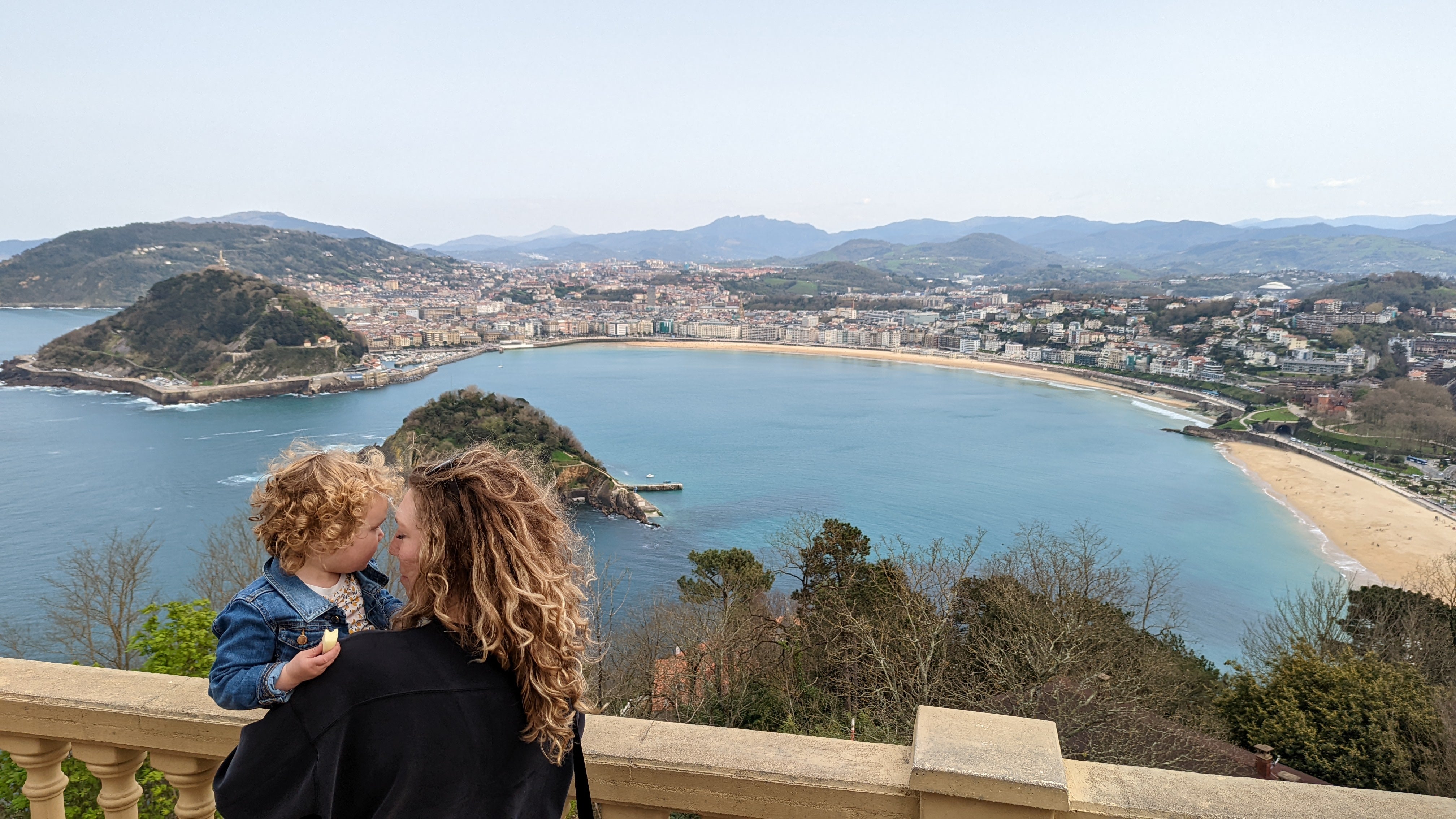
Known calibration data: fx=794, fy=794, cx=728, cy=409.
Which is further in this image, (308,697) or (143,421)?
(143,421)

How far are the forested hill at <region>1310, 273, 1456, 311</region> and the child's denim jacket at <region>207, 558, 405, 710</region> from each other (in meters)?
66.1

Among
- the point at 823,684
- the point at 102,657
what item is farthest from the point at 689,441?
the point at 823,684

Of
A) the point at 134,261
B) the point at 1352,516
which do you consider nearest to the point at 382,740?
the point at 1352,516

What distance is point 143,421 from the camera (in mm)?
31000

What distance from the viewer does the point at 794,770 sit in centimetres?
100

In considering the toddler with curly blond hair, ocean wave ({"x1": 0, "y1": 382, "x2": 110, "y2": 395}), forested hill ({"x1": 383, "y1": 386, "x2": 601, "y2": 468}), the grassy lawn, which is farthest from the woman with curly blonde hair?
ocean wave ({"x1": 0, "y1": 382, "x2": 110, "y2": 395})

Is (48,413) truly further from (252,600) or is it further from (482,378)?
(252,600)

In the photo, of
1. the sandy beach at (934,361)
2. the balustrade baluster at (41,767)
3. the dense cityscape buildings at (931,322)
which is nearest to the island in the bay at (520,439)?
the balustrade baluster at (41,767)

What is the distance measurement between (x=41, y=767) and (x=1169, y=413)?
1706 inches

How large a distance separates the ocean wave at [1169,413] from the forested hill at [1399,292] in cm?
2363

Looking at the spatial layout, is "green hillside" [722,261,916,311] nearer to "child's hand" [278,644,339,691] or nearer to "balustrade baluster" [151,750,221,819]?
"balustrade baluster" [151,750,221,819]

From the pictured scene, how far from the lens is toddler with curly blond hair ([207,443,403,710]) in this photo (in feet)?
2.75

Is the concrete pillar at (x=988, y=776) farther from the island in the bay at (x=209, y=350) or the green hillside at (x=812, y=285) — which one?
the green hillside at (x=812, y=285)

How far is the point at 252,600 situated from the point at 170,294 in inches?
2118
